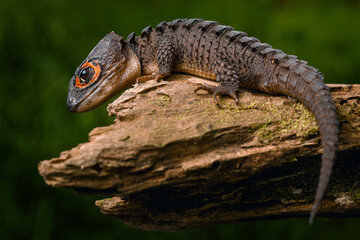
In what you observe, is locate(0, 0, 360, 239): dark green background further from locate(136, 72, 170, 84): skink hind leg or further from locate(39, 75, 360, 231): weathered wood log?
locate(136, 72, 170, 84): skink hind leg

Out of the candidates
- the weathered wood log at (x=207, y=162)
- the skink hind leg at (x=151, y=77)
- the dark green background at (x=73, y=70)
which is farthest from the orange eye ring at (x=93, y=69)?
the dark green background at (x=73, y=70)

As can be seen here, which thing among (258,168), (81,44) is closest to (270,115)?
(258,168)

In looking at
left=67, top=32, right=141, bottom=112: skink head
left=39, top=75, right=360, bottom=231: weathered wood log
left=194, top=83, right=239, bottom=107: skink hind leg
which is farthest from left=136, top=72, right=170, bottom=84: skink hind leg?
left=194, top=83, right=239, bottom=107: skink hind leg

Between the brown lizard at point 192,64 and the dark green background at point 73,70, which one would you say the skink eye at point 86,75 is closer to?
the brown lizard at point 192,64

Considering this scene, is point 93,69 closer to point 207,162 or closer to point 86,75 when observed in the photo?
point 86,75

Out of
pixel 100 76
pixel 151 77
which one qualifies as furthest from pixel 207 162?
pixel 100 76
